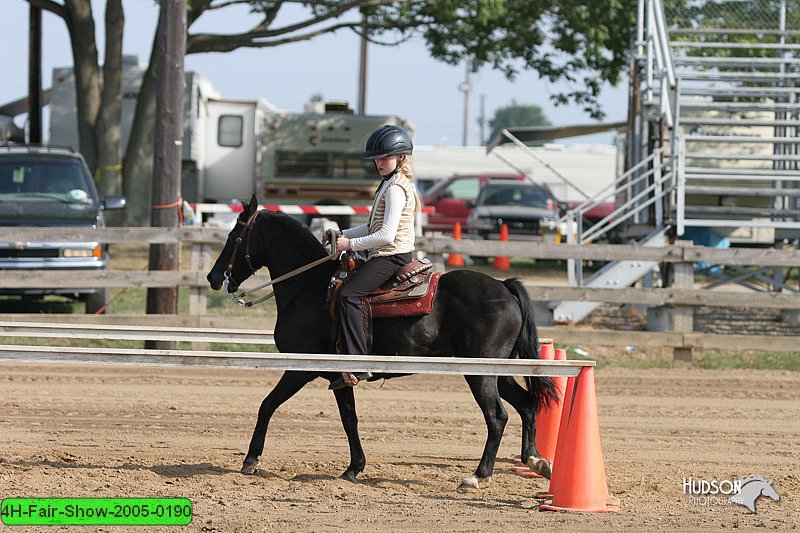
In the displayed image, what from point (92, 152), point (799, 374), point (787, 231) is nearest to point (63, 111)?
point (92, 152)

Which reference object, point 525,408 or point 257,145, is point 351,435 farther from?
point 257,145

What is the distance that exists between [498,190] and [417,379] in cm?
1647

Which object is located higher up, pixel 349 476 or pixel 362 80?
pixel 362 80

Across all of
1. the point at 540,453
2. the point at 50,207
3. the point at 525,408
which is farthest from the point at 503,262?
the point at 525,408

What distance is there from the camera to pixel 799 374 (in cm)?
1263

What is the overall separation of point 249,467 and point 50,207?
8.50 m

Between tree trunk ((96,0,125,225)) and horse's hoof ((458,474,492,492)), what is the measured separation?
17663 mm

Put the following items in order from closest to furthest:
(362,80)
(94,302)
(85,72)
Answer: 1. (94,302)
2. (85,72)
3. (362,80)

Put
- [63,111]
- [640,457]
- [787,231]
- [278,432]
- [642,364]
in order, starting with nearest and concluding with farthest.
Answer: [640,457]
[278,432]
[642,364]
[787,231]
[63,111]

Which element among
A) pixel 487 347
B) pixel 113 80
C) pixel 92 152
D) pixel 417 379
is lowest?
pixel 417 379

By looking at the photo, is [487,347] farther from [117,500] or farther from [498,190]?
[498,190]

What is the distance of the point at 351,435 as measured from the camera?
299 inches

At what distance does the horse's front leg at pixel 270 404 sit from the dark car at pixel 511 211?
60.3ft

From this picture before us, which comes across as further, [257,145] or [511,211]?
[511,211]
